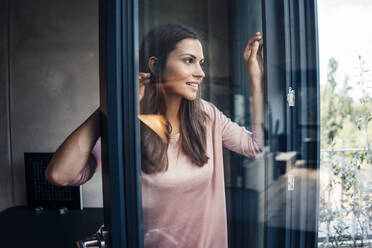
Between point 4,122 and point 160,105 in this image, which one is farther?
point 4,122

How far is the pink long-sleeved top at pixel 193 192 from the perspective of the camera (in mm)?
786

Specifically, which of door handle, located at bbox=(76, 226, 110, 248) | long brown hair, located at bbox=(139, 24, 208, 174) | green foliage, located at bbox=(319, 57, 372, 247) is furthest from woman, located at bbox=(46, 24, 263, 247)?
green foliage, located at bbox=(319, 57, 372, 247)

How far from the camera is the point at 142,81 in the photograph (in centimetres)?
75

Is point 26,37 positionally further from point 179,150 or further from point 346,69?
point 346,69

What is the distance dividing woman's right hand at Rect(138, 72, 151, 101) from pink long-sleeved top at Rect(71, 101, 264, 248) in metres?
0.17

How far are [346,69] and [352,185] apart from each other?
382 mm

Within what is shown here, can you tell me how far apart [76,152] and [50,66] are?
1.70 meters

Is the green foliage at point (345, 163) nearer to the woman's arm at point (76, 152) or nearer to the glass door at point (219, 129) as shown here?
the glass door at point (219, 129)

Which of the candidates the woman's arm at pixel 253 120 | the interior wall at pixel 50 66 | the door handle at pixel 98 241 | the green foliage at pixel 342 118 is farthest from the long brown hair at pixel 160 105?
the interior wall at pixel 50 66

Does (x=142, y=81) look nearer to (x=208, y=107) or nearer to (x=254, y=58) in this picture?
(x=208, y=107)

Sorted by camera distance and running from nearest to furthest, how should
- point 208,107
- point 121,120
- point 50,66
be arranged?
1. point 121,120
2. point 208,107
3. point 50,66

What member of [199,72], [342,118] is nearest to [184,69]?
[199,72]

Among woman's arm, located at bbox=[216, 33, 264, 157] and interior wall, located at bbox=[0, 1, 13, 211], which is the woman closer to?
woman's arm, located at bbox=[216, 33, 264, 157]

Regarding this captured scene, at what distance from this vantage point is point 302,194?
0.81m
